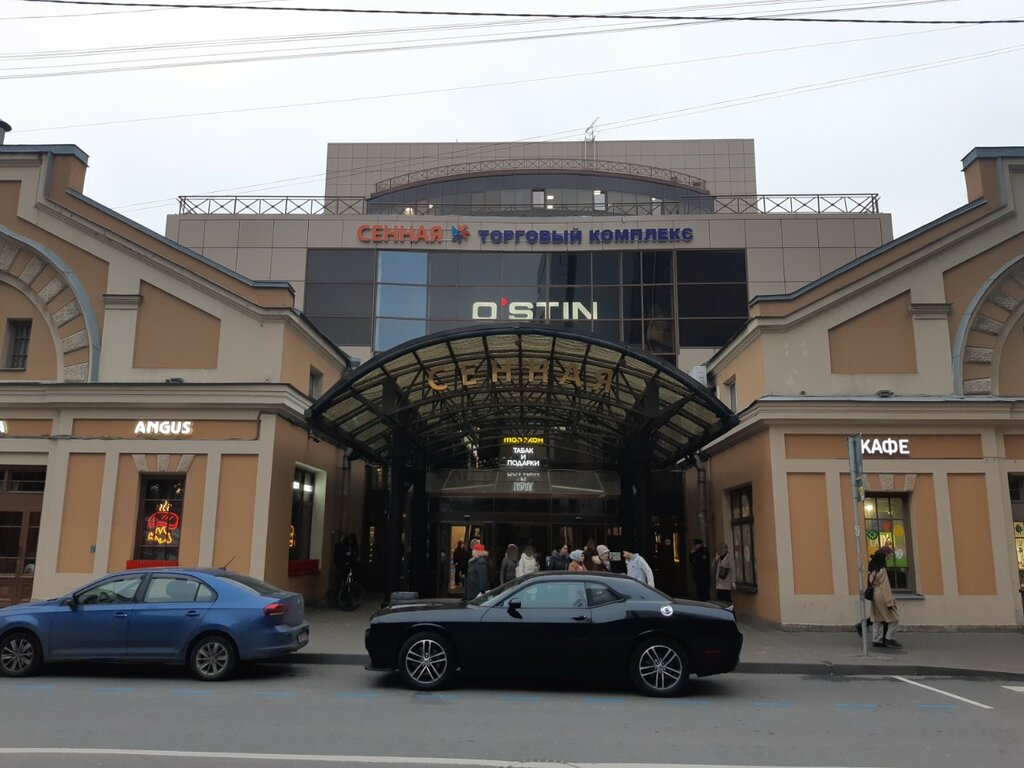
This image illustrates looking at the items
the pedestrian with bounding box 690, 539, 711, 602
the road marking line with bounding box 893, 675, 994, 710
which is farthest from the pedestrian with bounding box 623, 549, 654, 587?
the pedestrian with bounding box 690, 539, 711, 602

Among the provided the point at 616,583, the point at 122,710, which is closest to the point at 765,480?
the point at 616,583

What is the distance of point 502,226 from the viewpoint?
2884cm

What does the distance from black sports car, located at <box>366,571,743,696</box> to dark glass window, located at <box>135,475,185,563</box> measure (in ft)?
27.0

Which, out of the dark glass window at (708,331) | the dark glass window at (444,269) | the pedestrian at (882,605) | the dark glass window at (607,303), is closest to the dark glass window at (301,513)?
the dark glass window at (444,269)

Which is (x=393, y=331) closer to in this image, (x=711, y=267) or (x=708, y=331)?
(x=708, y=331)

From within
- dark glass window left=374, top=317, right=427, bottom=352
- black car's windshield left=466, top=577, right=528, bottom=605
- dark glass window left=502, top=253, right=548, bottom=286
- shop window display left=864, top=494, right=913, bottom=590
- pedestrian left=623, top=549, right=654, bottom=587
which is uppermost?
dark glass window left=502, top=253, right=548, bottom=286

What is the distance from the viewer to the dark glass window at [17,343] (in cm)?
1741

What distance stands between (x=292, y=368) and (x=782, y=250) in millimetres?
18555

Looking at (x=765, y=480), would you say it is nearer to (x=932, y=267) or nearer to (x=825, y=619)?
(x=825, y=619)

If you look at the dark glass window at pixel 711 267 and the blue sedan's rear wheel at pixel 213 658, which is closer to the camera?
the blue sedan's rear wheel at pixel 213 658

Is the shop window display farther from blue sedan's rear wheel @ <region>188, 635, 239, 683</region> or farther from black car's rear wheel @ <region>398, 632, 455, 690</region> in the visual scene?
blue sedan's rear wheel @ <region>188, 635, 239, 683</region>

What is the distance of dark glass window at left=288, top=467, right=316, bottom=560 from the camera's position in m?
18.7

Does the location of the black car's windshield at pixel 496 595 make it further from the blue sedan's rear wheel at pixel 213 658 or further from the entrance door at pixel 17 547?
the entrance door at pixel 17 547

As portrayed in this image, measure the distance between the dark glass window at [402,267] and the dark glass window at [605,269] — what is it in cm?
622
